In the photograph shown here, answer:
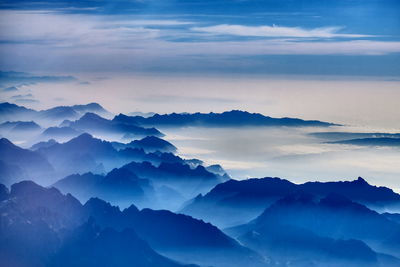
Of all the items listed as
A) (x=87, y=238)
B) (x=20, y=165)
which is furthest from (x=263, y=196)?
(x=20, y=165)

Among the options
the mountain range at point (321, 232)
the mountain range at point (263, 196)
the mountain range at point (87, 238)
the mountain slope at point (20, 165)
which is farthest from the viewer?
the mountain slope at point (20, 165)

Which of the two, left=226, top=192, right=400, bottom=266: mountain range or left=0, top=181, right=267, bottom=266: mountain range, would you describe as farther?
left=226, top=192, right=400, bottom=266: mountain range

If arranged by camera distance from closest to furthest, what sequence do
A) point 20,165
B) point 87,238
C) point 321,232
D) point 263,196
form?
Answer: point 87,238
point 321,232
point 263,196
point 20,165

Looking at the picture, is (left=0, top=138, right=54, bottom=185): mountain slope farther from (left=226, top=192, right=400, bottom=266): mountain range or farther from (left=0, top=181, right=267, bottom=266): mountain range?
(left=226, top=192, right=400, bottom=266): mountain range

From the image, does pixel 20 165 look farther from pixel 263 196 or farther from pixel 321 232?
pixel 321 232

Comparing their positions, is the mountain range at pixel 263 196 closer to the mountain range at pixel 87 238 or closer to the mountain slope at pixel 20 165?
the mountain range at pixel 87 238

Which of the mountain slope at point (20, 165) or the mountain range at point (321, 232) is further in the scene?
the mountain slope at point (20, 165)

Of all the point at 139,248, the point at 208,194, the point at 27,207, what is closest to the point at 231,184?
the point at 208,194

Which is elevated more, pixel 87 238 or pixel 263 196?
pixel 87 238

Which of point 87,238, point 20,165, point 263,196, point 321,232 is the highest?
point 87,238

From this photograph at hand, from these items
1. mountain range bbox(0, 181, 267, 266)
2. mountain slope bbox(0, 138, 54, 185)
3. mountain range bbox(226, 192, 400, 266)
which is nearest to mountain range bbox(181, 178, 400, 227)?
mountain range bbox(226, 192, 400, 266)

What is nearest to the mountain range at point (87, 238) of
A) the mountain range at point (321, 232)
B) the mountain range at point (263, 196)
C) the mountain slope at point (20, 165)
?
the mountain range at point (321, 232)

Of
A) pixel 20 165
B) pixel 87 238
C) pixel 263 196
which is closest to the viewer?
pixel 87 238
